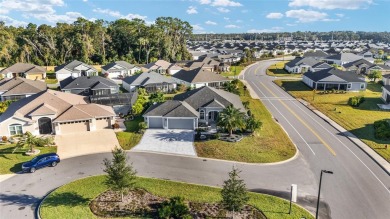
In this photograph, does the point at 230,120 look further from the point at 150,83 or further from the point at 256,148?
the point at 150,83

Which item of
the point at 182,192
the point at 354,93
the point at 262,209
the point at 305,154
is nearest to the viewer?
the point at 262,209

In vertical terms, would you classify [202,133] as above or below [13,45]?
below

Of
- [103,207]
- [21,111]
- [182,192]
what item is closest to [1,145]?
[21,111]

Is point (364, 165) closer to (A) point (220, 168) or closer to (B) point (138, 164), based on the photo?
(A) point (220, 168)

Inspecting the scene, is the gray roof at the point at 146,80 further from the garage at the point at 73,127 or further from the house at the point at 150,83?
the garage at the point at 73,127

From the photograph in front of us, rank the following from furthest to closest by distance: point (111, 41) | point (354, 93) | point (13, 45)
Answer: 1. point (111, 41)
2. point (13, 45)
3. point (354, 93)

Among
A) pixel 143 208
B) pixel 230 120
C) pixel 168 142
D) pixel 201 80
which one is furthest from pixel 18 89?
pixel 143 208
